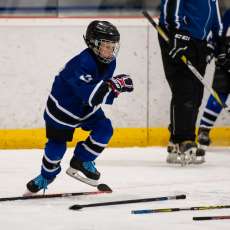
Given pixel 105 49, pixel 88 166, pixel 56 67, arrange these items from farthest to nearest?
1. pixel 56 67
2. pixel 88 166
3. pixel 105 49

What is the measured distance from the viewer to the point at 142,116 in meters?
6.25

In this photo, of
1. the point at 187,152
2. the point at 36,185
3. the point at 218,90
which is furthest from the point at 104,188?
the point at 218,90

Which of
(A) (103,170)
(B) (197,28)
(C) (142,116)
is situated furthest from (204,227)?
(C) (142,116)

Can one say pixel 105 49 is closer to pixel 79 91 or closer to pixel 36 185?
pixel 79 91

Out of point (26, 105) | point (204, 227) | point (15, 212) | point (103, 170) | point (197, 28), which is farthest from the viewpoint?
point (26, 105)

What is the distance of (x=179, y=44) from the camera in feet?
18.0

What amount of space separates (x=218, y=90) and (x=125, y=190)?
181 centimetres

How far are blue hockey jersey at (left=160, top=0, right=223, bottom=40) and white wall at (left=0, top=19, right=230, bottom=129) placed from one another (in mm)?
653

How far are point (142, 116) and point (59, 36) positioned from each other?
79 cm

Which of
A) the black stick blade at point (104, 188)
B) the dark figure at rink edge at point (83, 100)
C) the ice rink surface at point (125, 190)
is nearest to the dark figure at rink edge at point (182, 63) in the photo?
the ice rink surface at point (125, 190)

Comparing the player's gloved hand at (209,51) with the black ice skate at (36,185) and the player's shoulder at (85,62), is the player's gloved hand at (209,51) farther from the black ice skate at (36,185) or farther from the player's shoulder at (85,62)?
the black ice skate at (36,185)

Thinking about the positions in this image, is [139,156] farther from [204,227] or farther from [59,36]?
[204,227]

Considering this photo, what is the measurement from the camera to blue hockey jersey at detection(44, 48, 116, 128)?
4020 millimetres

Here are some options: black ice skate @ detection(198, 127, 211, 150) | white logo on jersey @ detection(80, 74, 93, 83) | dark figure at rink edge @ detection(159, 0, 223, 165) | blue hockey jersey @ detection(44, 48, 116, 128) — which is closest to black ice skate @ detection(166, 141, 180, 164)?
dark figure at rink edge @ detection(159, 0, 223, 165)
